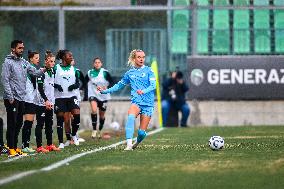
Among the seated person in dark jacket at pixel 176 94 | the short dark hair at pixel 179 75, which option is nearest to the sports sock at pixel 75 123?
the seated person in dark jacket at pixel 176 94

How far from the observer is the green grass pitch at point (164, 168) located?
12148mm

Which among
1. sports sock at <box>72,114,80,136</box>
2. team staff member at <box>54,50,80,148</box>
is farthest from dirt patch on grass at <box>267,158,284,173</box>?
sports sock at <box>72,114,80,136</box>

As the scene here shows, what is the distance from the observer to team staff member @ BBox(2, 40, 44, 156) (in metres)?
19.1

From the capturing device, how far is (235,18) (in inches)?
1342

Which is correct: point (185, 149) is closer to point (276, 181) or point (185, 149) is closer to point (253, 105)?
point (276, 181)


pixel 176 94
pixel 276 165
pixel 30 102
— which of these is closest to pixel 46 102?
pixel 30 102

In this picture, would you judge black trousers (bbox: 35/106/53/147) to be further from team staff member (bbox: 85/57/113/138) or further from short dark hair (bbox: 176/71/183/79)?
short dark hair (bbox: 176/71/183/79)

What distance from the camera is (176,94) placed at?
33.8m

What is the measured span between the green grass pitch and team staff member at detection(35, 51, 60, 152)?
1.54 meters

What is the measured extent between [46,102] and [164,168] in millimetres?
6680

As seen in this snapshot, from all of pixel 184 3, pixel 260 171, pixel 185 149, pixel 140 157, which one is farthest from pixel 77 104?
pixel 184 3

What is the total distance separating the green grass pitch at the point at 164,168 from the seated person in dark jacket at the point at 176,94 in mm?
13251

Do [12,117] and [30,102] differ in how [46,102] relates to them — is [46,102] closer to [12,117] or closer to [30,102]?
[30,102]

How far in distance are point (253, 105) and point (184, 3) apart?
12.7 feet
